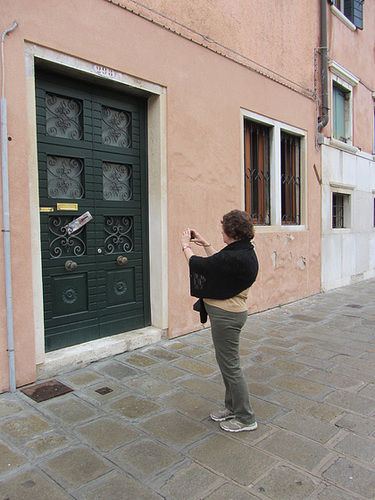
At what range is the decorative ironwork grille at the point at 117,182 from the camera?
4.61 metres

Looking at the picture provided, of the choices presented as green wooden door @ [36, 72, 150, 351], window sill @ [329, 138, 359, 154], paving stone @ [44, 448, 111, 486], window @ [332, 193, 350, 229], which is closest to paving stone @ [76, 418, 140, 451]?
paving stone @ [44, 448, 111, 486]

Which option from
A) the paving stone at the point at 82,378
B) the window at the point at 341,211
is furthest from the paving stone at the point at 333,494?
the window at the point at 341,211

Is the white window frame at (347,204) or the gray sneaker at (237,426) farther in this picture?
the white window frame at (347,204)

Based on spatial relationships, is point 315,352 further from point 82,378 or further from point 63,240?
point 63,240

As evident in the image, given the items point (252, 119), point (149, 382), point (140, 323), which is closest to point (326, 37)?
point (252, 119)

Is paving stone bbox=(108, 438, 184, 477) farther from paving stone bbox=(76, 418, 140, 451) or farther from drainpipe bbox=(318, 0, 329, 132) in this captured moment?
drainpipe bbox=(318, 0, 329, 132)

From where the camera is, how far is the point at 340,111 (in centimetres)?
942

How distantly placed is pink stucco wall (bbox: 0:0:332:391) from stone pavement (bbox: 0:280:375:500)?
2.44 feet

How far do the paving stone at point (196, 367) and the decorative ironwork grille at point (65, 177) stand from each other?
2094 millimetres

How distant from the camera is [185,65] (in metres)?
5.12

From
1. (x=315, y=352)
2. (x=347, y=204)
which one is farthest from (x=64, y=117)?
(x=347, y=204)

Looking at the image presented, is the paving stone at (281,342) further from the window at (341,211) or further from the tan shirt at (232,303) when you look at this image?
the window at (341,211)

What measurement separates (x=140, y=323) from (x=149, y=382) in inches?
52.7

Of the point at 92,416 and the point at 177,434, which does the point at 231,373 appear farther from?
the point at 92,416
